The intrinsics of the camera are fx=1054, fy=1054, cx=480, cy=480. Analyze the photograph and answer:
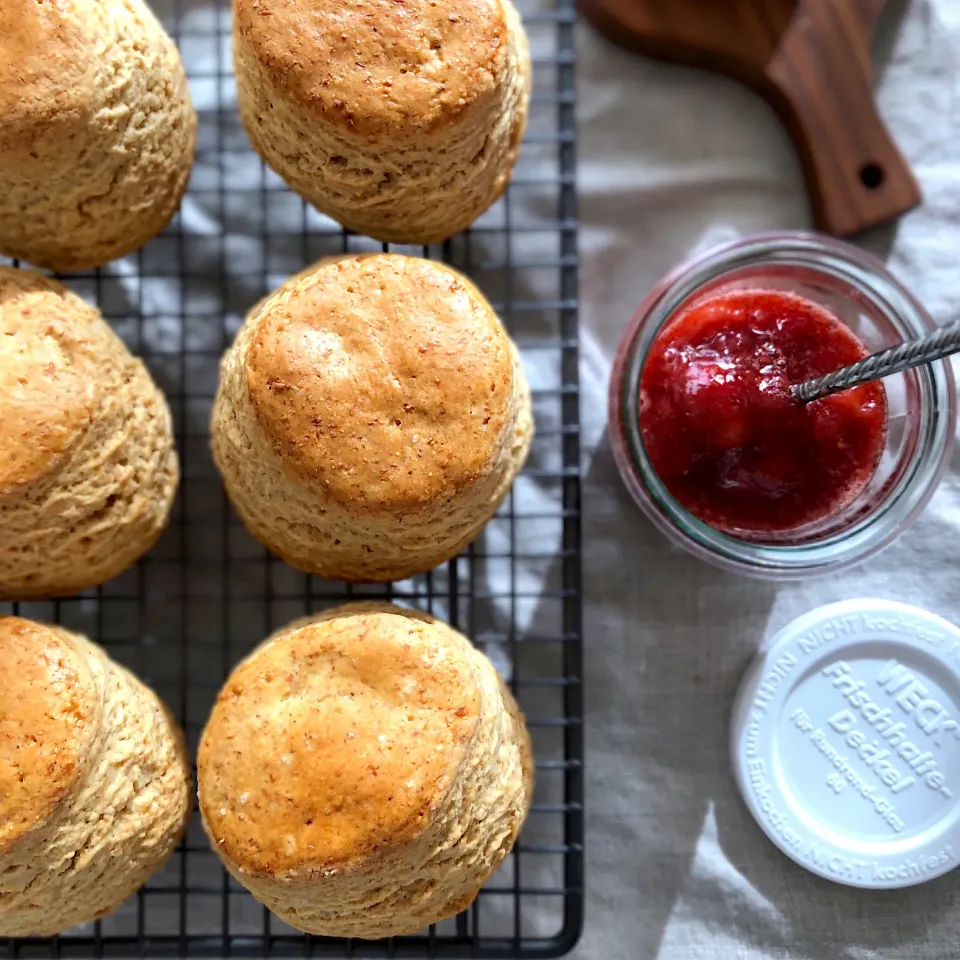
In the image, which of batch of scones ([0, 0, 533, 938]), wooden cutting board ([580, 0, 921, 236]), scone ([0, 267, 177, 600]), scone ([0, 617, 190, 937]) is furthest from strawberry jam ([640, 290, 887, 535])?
scone ([0, 617, 190, 937])

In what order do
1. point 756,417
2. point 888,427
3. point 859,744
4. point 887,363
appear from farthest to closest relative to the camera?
1. point 859,744
2. point 888,427
3. point 756,417
4. point 887,363

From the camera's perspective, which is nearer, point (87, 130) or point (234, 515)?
point (87, 130)

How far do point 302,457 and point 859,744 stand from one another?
1.09 meters

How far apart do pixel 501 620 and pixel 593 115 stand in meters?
0.94

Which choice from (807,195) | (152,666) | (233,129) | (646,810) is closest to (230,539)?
(152,666)

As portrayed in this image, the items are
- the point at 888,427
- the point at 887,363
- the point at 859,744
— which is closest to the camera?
the point at 887,363

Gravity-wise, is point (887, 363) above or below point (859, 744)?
above

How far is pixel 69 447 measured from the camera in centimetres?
144

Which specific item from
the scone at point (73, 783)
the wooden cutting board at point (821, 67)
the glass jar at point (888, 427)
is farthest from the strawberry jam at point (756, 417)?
the scone at point (73, 783)

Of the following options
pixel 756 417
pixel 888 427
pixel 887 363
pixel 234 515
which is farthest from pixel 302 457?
pixel 888 427

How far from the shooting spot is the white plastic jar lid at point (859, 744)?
5.90ft

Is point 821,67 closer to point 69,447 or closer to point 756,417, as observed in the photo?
point 756,417

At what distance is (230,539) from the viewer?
1.90 meters

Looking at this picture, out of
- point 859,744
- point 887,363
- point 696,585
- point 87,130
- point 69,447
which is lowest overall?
point 859,744
